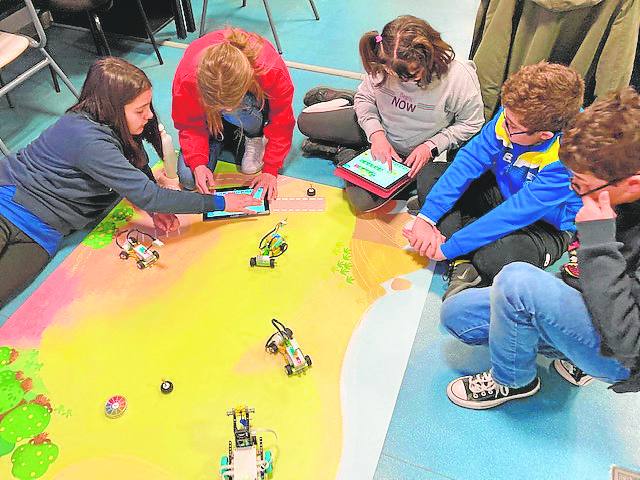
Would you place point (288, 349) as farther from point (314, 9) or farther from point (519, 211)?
Answer: point (314, 9)

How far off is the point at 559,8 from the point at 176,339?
163 centimetres

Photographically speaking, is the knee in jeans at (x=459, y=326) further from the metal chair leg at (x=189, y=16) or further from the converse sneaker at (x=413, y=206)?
the metal chair leg at (x=189, y=16)

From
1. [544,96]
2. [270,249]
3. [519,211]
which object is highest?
[544,96]

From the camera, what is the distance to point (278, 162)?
2203 millimetres

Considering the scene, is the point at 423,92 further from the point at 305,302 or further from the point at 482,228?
the point at 305,302

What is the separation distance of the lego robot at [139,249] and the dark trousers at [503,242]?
1.01 m

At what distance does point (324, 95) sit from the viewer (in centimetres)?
250

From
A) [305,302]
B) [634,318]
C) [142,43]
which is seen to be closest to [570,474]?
[634,318]

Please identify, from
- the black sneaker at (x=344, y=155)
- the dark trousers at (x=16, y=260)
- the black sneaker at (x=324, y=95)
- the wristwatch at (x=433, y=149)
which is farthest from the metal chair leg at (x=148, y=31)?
the wristwatch at (x=433, y=149)

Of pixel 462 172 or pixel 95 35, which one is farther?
pixel 95 35

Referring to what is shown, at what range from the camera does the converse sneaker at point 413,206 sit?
214cm

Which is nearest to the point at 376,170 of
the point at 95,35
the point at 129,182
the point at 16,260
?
the point at 129,182

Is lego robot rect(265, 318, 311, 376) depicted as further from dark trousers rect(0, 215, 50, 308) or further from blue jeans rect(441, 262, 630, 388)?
dark trousers rect(0, 215, 50, 308)

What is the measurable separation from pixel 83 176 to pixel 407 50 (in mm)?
1164
